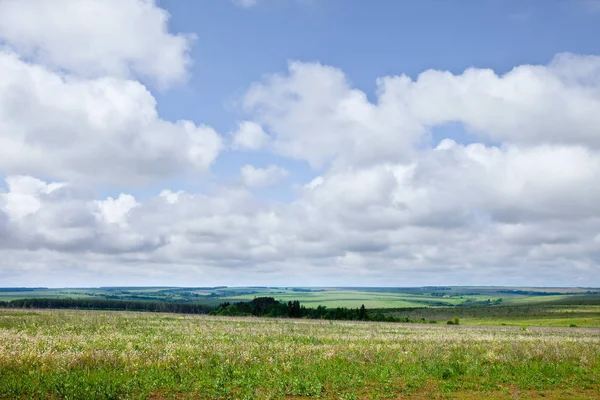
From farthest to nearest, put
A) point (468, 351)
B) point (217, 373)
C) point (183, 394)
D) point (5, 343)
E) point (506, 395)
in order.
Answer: point (468, 351)
point (5, 343)
point (217, 373)
point (506, 395)
point (183, 394)

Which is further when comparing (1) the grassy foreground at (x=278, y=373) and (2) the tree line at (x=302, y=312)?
(2) the tree line at (x=302, y=312)

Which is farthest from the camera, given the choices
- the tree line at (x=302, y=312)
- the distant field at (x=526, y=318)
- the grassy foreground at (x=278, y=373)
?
the tree line at (x=302, y=312)

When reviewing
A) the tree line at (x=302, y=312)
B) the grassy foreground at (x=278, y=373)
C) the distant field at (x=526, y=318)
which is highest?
the grassy foreground at (x=278, y=373)

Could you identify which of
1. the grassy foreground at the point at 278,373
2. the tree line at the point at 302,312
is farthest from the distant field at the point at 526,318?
the grassy foreground at the point at 278,373

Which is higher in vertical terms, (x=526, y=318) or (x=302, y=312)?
(x=302, y=312)

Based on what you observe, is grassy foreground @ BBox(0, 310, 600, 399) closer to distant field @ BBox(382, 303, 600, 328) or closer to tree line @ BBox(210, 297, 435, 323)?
tree line @ BBox(210, 297, 435, 323)

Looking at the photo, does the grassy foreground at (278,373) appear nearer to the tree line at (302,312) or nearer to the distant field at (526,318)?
the tree line at (302,312)

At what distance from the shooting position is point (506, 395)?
1927 cm

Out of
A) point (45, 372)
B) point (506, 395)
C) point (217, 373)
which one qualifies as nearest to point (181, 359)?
point (217, 373)

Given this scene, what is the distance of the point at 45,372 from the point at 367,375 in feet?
46.5

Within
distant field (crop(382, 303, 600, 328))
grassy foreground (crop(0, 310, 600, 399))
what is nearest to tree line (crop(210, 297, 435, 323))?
distant field (crop(382, 303, 600, 328))

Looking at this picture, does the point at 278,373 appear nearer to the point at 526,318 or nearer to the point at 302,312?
the point at 302,312

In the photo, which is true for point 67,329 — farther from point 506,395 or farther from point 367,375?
point 506,395

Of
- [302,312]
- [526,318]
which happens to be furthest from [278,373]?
[526,318]
